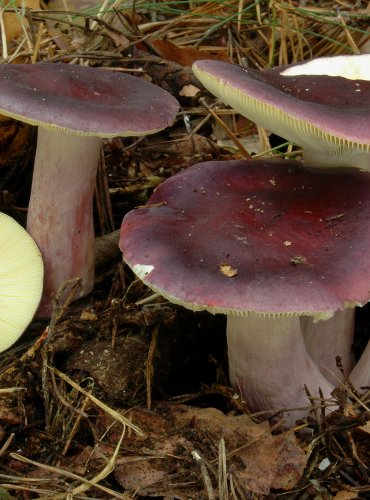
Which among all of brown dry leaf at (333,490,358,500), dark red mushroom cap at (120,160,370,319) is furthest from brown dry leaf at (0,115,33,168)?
brown dry leaf at (333,490,358,500)

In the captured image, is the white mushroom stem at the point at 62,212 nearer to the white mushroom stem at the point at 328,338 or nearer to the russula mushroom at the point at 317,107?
the russula mushroom at the point at 317,107

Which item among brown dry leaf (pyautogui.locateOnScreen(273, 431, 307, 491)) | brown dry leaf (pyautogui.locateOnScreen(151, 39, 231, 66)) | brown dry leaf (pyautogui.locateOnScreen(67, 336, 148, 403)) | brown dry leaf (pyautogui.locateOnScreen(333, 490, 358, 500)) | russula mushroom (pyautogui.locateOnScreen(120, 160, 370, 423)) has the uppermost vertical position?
brown dry leaf (pyautogui.locateOnScreen(151, 39, 231, 66))

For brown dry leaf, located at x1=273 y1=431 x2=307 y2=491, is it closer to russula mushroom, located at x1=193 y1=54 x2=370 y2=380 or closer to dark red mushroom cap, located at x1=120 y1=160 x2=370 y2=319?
russula mushroom, located at x1=193 y1=54 x2=370 y2=380

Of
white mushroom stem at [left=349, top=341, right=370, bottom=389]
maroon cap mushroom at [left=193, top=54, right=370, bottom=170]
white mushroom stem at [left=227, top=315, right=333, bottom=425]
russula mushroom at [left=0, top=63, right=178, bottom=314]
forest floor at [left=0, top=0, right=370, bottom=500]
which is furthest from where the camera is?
white mushroom stem at [left=349, top=341, right=370, bottom=389]

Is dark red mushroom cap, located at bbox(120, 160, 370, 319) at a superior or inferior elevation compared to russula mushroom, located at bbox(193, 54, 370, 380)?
inferior

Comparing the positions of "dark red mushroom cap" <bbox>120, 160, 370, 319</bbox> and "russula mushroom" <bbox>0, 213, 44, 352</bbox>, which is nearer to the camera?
"dark red mushroom cap" <bbox>120, 160, 370, 319</bbox>

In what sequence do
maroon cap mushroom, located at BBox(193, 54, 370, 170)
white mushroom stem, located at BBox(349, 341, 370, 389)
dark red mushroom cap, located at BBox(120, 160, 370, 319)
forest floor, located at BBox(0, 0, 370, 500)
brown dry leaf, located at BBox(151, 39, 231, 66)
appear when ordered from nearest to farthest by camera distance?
dark red mushroom cap, located at BBox(120, 160, 370, 319), maroon cap mushroom, located at BBox(193, 54, 370, 170), forest floor, located at BBox(0, 0, 370, 500), white mushroom stem, located at BBox(349, 341, 370, 389), brown dry leaf, located at BBox(151, 39, 231, 66)

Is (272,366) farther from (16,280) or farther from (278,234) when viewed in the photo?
(16,280)

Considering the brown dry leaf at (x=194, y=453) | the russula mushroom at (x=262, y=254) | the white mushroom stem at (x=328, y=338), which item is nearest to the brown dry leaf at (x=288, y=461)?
the brown dry leaf at (x=194, y=453)
